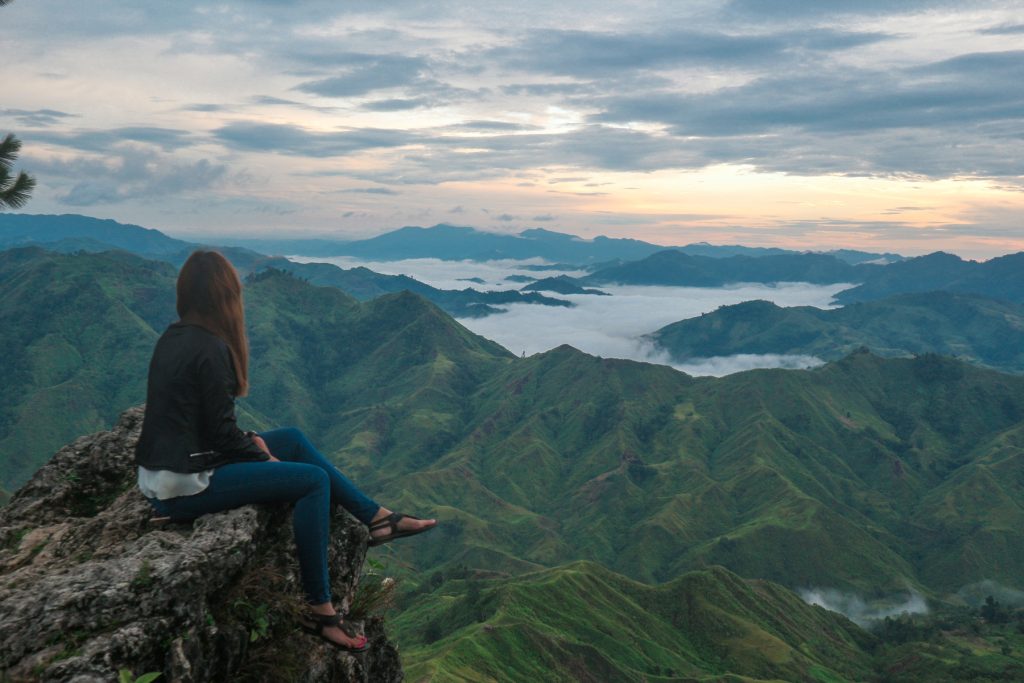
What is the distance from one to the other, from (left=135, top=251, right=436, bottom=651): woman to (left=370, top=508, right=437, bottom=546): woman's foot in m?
1.42

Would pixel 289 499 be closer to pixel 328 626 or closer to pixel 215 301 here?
pixel 328 626

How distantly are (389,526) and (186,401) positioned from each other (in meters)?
3.89

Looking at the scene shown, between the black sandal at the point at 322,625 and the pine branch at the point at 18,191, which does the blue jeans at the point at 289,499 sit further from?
the pine branch at the point at 18,191

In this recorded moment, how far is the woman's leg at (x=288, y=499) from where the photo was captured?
10102 millimetres

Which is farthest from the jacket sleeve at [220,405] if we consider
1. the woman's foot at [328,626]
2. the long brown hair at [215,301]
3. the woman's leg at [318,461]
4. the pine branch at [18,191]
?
the pine branch at [18,191]

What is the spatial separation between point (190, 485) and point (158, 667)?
2.40 meters

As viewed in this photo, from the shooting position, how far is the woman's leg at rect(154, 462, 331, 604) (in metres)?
10.1

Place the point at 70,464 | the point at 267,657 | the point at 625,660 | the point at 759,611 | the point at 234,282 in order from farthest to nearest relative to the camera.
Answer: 1. the point at 759,611
2. the point at 625,660
3. the point at 70,464
4. the point at 234,282
5. the point at 267,657

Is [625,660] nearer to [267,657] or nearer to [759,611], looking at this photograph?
[759,611]

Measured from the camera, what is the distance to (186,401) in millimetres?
9820

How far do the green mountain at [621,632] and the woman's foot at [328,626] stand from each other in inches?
3524

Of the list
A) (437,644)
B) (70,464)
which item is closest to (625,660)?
(437,644)

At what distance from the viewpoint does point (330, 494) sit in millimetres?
11359

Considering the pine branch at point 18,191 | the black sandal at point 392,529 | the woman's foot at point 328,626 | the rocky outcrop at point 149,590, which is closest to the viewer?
the rocky outcrop at point 149,590
